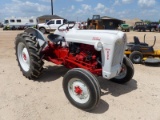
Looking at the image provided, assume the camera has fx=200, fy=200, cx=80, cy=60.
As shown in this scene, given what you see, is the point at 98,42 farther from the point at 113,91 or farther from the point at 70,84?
the point at 113,91

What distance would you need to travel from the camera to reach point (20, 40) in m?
5.24

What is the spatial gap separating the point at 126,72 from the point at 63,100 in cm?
174

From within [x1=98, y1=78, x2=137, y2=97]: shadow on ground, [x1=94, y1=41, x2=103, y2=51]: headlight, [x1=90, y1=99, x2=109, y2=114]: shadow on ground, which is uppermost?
[x1=94, y1=41, x2=103, y2=51]: headlight

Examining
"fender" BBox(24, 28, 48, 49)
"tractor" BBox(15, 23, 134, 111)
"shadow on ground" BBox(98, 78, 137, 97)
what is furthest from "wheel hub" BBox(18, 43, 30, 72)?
"shadow on ground" BBox(98, 78, 137, 97)

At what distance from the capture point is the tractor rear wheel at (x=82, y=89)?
354 cm

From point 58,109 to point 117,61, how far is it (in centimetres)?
155

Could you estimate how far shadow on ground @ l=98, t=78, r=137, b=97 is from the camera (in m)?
4.55

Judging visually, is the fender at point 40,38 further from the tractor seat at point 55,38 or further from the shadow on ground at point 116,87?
the shadow on ground at point 116,87

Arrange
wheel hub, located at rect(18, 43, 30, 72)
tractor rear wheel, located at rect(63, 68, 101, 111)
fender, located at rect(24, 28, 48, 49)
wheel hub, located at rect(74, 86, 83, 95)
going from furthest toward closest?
1. wheel hub, located at rect(18, 43, 30, 72)
2. fender, located at rect(24, 28, 48, 49)
3. wheel hub, located at rect(74, 86, 83, 95)
4. tractor rear wheel, located at rect(63, 68, 101, 111)

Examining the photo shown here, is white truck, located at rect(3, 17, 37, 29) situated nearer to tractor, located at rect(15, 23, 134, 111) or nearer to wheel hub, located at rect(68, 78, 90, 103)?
tractor, located at rect(15, 23, 134, 111)

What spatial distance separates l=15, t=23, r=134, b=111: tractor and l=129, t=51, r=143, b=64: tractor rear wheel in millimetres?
2371

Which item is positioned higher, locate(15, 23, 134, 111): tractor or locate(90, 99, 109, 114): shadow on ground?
locate(15, 23, 134, 111): tractor

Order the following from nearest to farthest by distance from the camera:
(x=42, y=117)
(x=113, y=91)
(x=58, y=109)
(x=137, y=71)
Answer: (x=42, y=117) → (x=58, y=109) → (x=113, y=91) → (x=137, y=71)

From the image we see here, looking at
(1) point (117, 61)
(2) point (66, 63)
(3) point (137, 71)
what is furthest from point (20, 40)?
(3) point (137, 71)
